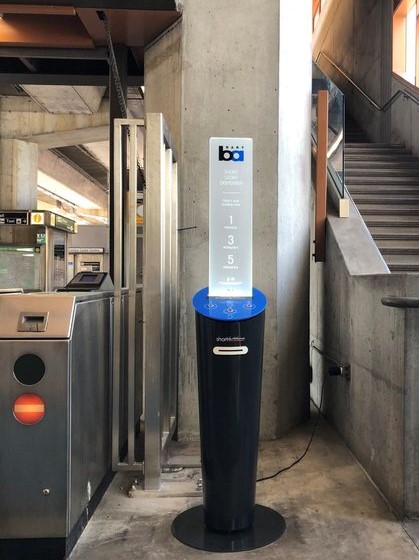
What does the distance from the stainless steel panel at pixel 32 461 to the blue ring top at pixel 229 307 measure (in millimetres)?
762

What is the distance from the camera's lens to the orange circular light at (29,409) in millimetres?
2465

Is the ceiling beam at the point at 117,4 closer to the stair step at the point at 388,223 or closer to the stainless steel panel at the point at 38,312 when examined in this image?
the stainless steel panel at the point at 38,312

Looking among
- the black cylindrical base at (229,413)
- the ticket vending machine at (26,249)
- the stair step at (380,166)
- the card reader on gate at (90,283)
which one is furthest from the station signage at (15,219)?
the black cylindrical base at (229,413)

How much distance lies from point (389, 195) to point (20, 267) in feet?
21.3

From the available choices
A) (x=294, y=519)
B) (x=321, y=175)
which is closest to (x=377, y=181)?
(x=321, y=175)

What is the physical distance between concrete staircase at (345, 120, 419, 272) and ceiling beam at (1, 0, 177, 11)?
3.17 meters

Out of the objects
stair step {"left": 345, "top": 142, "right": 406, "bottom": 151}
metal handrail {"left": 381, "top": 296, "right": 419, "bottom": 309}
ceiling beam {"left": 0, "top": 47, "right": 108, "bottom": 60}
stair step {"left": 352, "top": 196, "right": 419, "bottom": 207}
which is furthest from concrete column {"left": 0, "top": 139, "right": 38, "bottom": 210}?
metal handrail {"left": 381, "top": 296, "right": 419, "bottom": 309}

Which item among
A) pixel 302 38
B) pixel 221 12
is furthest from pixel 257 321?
pixel 302 38

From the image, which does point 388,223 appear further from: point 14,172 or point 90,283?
point 14,172

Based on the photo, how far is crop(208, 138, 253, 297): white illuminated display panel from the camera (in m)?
2.88

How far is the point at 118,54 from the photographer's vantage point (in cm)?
499

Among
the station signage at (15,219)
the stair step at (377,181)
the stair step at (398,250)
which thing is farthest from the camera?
the station signage at (15,219)

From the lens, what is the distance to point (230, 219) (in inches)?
114

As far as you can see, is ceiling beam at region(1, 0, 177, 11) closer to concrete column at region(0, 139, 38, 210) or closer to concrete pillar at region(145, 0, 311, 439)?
concrete pillar at region(145, 0, 311, 439)
